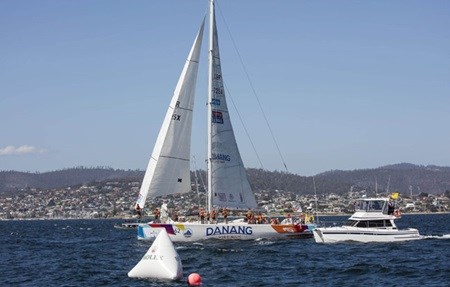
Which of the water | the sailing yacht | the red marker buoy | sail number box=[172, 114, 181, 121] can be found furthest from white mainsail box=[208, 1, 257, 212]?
the red marker buoy

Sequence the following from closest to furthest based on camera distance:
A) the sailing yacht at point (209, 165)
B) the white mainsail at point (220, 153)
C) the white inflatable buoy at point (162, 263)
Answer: the white inflatable buoy at point (162, 263), the sailing yacht at point (209, 165), the white mainsail at point (220, 153)

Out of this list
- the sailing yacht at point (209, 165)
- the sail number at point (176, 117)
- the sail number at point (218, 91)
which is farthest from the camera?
the sail number at point (218, 91)

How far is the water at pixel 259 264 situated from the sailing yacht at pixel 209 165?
1212 mm

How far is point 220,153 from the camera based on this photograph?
48531 millimetres

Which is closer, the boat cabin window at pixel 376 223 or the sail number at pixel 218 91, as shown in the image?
the boat cabin window at pixel 376 223

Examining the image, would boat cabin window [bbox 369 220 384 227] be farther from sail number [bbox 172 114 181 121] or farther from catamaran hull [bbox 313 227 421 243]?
sail number [bbox 172 114 181 121]

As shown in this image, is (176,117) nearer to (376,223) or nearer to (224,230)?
(224,230)

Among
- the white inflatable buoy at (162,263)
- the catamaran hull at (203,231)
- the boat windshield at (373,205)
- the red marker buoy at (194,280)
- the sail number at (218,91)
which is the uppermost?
the sail number at (218,91)

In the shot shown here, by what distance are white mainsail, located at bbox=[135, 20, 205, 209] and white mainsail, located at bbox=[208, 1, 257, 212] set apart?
163 centimetres

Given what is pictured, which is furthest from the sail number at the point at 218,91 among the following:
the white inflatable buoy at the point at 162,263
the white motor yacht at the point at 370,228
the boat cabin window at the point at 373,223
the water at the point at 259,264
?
the white inflatable buoy at the point at 162,263

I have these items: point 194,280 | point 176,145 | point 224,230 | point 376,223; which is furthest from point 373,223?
point 194,280

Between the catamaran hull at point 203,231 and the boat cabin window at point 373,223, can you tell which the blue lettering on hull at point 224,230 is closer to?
the catamaran hull at point 203,231

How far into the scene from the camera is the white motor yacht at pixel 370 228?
152 ft

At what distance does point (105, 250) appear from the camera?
46.2 m
